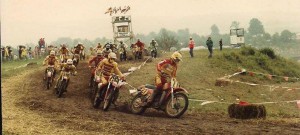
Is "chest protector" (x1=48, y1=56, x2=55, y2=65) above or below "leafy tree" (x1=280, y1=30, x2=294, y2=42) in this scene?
below

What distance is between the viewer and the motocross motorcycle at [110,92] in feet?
48.2

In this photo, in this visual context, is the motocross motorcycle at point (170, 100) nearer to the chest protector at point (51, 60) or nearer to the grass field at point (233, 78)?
the grass field at point (233, 78)

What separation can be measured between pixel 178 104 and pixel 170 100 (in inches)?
12.4

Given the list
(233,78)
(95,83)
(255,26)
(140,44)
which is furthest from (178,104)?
(255,26)

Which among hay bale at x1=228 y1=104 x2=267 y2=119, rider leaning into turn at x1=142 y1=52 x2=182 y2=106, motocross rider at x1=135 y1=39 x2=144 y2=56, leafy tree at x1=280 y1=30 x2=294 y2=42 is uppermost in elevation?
leafy tree at x1=280 y1=30 x2=294 y2=42

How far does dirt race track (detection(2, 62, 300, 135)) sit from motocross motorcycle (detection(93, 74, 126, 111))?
28 centimetres

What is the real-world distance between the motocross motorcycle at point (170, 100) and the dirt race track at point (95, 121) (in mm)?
303

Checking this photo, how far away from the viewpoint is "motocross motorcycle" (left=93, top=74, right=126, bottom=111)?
14.7 meters

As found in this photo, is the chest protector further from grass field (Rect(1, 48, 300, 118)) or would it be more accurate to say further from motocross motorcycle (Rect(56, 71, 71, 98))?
grass field (Rect(1, 48, 300, 118))

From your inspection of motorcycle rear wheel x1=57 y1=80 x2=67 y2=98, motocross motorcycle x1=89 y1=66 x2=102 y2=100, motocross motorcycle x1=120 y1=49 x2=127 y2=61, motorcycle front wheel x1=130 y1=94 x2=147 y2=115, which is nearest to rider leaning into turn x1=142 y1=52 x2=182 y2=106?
motorcycle front wheel x1=130 y1=94 x2=147 y2=115

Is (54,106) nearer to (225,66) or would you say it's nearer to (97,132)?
(97,132)

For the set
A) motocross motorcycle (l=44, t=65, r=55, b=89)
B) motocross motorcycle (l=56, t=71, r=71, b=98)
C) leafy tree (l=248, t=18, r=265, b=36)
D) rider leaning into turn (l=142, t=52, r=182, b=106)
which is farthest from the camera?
leafy tree (l=248, t=18, r=265, b=36)

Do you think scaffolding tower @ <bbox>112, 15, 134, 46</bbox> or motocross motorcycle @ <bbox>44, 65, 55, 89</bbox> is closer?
motocross motorcycle @ <bbox>44, 65, 55, 89</bbox>

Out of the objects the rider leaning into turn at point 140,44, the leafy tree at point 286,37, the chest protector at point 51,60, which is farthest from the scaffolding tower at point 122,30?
the leafy tree at point 286,37
